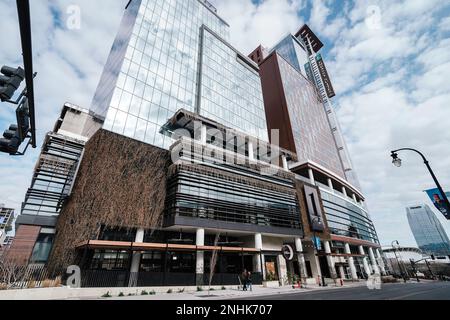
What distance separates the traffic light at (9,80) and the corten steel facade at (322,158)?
4161cm

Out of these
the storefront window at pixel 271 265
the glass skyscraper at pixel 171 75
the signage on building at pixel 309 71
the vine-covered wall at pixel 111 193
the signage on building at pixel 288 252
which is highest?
the signage on building at pixel 309 71

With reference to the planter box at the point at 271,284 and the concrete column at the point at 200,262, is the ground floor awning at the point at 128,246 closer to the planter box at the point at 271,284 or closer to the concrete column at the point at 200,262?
the concrete column at the point at 200,262

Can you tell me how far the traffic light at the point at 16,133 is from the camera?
20.4 feet

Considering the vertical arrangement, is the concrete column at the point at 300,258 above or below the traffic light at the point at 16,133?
below

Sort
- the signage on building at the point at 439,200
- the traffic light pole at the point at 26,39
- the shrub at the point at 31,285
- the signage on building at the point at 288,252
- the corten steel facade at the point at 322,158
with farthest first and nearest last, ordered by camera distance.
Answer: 1. the corten steel facade at the point at 322,158
2. the signage on building at the point at 288,252
3. the shrub at the point at 31,285
4. the signage on building at the point at 439,200
5. the traffic light pole at the point at 26,39

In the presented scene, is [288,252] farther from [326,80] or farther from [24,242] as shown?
[326,80]

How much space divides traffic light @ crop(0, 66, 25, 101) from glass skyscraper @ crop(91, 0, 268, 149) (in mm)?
24213

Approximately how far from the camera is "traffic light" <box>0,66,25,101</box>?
5199 mm

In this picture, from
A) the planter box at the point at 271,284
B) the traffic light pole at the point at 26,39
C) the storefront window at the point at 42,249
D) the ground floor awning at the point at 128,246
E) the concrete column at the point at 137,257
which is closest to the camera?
the traffic light pole at the point at 26,39

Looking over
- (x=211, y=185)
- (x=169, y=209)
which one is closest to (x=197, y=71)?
(x=211, y=185)

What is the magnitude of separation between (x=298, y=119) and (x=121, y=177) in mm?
60098

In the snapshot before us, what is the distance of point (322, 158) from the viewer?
71562 millimetres

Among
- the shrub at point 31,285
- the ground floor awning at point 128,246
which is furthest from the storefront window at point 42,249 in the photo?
the shrub at point 31,285
